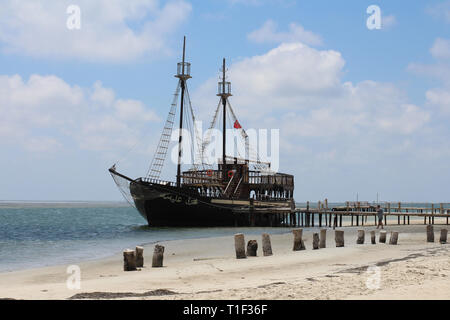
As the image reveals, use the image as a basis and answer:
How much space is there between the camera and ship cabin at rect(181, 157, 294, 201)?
5241cm

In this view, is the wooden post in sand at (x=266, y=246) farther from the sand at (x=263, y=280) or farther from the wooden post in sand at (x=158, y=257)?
the wooden post in sand at (x=158, y=257)

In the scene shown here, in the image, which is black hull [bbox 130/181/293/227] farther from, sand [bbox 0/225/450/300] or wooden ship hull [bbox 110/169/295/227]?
sand [bbox 0/225/450/300]

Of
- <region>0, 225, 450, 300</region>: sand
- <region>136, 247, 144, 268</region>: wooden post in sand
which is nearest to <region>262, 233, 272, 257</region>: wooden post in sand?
<region>0, 225, 450, 300</region>: sand

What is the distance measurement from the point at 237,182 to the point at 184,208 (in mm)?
9438

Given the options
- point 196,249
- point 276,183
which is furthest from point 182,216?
point 196,249

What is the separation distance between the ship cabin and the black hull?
1.76 meters

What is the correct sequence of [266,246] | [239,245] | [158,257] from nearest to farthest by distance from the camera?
1. [158,257]
2. [239,245]
3. [266,246]

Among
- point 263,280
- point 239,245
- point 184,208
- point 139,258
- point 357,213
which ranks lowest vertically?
point 139,258

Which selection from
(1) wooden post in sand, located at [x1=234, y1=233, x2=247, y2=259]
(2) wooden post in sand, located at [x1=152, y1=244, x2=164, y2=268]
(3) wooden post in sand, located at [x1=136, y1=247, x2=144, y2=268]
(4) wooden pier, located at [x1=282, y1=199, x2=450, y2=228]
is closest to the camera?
(3) wooden post in sand, located at [x1=136, y1=247, x2=144, y2=268]

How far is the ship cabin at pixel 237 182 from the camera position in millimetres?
52406

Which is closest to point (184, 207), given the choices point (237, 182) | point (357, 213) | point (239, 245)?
point (237, 182)

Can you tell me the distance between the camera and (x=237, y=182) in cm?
5506

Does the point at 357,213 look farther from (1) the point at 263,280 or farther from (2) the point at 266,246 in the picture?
(1) the point at 263,280
